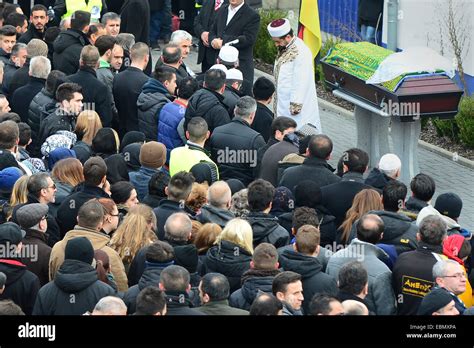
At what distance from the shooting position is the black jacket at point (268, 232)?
402 inches

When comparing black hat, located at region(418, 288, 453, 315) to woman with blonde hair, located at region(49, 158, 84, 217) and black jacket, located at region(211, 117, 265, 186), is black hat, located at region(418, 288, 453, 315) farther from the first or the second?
black jacket, located at region(211, 117, 265, 186)

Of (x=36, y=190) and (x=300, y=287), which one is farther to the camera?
(x=36, y=190)

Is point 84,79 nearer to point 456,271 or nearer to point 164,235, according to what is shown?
point 164,235

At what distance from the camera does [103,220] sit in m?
10.2

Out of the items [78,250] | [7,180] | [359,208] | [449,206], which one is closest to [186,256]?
[78,250]

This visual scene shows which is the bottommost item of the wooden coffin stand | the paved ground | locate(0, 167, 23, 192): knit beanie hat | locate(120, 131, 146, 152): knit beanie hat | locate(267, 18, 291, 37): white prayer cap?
the paved ground

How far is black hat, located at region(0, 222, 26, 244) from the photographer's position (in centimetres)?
953

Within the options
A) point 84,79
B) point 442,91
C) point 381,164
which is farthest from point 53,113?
point 442,91

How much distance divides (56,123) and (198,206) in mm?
2556

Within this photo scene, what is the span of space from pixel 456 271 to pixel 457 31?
373 inches

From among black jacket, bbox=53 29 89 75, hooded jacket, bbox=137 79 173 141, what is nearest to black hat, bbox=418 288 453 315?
Answer: hooded jacket, bbox=137 79 173 141

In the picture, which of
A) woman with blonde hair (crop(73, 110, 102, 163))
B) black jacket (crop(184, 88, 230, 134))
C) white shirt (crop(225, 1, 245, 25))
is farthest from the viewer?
white shirt (crop(225, 1, 245, 25))

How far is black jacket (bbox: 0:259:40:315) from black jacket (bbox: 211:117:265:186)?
3537mm

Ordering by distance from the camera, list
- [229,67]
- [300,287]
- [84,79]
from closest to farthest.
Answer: [300,287], [84,79], [229,67]
